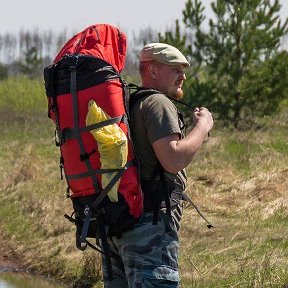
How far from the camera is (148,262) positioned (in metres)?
3.46

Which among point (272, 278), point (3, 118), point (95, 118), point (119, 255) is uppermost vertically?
point (95, 118)

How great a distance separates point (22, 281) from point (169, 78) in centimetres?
495

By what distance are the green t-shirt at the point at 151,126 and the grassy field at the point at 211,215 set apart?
231cm

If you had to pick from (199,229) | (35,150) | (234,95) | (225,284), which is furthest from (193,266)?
(234,95)

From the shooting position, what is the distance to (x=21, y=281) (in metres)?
8.07

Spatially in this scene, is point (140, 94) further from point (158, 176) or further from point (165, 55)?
point (158, 176)

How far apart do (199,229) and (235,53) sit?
8.90m

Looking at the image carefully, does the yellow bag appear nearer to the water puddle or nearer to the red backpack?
the red backpack

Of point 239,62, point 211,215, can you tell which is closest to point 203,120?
point 211,215

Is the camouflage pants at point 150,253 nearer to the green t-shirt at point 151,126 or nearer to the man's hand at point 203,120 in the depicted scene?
the green t-shirt at point 151,126

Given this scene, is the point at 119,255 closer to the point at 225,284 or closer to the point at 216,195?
the point at 225,284

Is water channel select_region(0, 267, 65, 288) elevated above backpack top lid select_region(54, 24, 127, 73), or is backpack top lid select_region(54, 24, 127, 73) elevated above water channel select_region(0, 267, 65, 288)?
backpack top lid select_region(54, 24, 127, 73)

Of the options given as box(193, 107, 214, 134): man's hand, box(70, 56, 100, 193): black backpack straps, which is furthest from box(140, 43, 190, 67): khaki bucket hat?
box(70, 56, 100, 193): black backpack straps

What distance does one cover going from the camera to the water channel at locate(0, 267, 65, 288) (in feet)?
25.7
